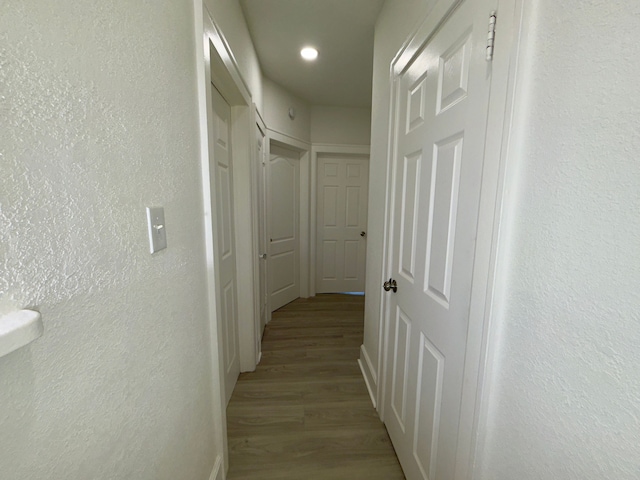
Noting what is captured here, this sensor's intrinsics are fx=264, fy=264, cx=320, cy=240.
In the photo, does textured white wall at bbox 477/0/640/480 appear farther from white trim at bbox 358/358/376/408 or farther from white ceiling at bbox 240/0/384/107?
white ceiling at bbox 240/0/384/107

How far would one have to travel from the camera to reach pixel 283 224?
3150mm

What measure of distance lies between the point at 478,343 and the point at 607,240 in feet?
1.37

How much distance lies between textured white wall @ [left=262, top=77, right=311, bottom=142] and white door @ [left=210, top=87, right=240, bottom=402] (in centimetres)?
94

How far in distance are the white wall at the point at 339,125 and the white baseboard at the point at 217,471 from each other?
3136 millimetres

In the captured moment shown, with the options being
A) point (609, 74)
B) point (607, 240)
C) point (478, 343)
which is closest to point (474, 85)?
point (609, 74)

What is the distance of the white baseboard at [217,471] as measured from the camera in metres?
1.11

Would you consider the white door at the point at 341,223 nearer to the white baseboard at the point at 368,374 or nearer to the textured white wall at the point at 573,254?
the white baseboard at the point at 368,374

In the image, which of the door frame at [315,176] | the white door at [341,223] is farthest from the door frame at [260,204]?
the white door at [341,223]

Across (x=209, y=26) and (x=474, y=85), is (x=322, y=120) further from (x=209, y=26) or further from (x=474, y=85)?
(x=474, y=85)

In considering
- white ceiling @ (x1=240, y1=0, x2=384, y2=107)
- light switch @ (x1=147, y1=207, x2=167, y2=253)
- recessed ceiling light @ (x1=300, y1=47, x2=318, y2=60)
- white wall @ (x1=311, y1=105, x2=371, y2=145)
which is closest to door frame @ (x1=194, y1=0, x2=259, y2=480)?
light switch @ (x1=147, y1=207, x2=167, y2=253)

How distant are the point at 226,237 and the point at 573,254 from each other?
155 centimetres

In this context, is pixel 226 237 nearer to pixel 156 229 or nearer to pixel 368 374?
pixel 156 229

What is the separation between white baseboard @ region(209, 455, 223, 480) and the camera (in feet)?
3.66

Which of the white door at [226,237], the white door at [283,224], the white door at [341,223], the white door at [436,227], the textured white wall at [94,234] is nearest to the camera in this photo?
the textured white wall at [94,234]
